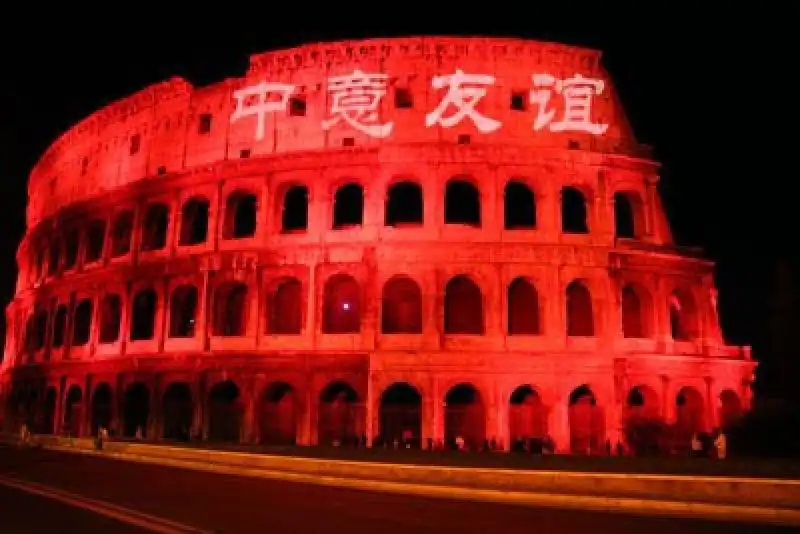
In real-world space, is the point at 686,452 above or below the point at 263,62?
below

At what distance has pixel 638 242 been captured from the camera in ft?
89.1

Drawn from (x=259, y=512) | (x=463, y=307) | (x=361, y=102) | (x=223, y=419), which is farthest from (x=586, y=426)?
(x=259, y=512)

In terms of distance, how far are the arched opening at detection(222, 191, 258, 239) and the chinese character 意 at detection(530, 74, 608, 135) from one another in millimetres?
12377

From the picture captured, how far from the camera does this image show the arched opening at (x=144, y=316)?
33.4 meters

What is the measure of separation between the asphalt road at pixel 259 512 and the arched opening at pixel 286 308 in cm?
1196

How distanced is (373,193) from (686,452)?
48.2 ft

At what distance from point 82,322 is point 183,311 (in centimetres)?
904

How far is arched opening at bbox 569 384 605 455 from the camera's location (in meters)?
25.3

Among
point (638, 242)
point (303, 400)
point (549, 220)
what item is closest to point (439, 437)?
point (303, 400)

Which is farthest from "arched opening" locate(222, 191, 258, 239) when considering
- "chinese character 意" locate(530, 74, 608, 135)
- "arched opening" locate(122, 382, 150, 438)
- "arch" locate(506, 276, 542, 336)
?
"chinese character 意" locate(530, 74, 608, 135)

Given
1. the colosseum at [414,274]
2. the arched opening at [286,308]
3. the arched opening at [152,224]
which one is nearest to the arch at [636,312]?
the colosseum at [414,274]

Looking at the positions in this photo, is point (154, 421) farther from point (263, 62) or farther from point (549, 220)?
point (549, 220)

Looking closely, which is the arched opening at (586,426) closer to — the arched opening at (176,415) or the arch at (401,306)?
the arch at (401,306)

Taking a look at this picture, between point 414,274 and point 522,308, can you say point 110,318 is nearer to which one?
point 414,274
